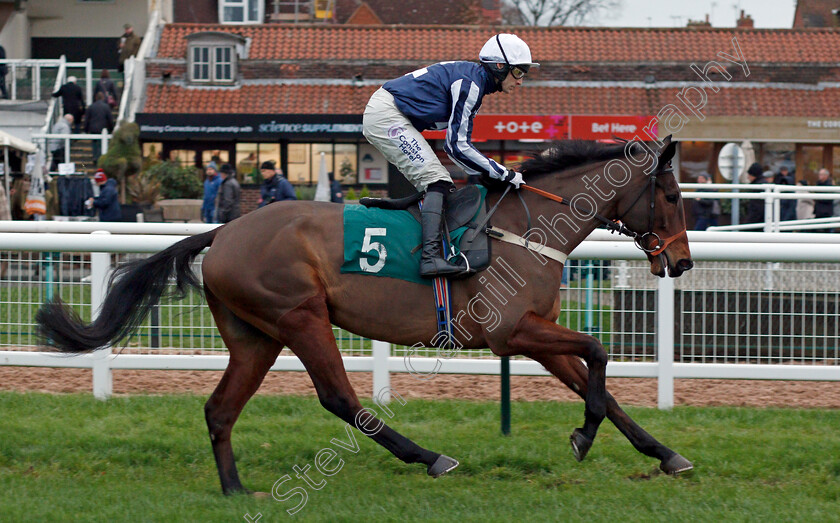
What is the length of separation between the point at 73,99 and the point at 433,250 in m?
19.1

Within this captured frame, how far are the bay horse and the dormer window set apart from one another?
68.6 feet

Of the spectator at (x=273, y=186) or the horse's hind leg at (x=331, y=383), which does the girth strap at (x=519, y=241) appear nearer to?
the horse's hind leg at (x=331, y=383)

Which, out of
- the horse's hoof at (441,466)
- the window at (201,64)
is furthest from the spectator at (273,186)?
the window at (201,64)

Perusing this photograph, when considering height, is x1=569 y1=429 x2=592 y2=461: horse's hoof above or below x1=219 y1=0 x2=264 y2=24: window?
below

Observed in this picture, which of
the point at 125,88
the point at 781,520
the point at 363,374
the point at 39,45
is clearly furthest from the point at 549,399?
the point at 39,45

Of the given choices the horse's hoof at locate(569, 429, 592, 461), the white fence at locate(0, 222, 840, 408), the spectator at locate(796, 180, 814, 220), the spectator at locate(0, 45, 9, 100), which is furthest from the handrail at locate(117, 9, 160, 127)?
the horse's hoof at locate(569, 429, 592, 461)

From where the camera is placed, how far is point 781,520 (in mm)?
3941

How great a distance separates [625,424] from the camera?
183 inches

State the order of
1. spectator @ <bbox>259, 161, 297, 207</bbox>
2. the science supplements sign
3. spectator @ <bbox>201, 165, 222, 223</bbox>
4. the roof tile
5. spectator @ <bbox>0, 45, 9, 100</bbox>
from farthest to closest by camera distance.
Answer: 1. the roof tile
2. spectator @ <bbox>0, 45, 9, 100</bbox>
3. the science supplements sign
4. spectator @ <bbox>201, 165, 222, 223</bbox>
5. spectator @ <bbox>259, 161, 297, 207</bbox>

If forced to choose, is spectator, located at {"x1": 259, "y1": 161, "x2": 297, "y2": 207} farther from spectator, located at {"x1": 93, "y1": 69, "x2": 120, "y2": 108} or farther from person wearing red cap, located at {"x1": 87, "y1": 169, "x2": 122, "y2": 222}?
spectator, located at {"x1": 93, "y1": 69, "x2": 120, "y2": 108}

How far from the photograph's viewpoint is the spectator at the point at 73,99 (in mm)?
21250

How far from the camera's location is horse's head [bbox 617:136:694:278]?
15.5ft

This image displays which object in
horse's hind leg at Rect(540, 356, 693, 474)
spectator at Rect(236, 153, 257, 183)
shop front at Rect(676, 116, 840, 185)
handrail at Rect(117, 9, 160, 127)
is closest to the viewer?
horse's hind leg at Rect(540, 356, 693, 474)

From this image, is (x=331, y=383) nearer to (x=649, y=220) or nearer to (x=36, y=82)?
(x=649, y=220)
